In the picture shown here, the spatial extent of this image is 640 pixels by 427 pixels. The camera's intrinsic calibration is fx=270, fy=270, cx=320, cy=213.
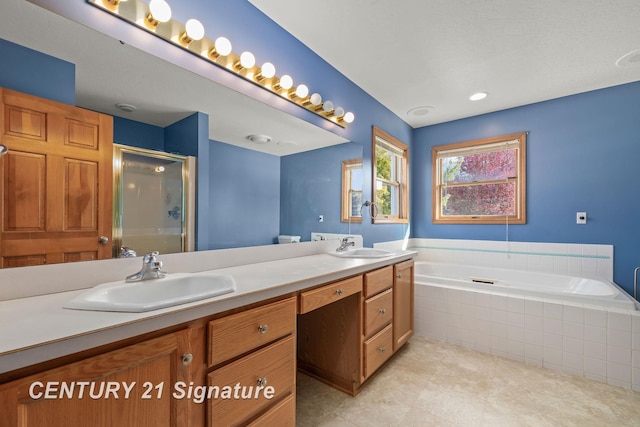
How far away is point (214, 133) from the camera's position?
4.74 ft

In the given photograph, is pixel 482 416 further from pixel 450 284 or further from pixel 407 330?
pixel 450 284

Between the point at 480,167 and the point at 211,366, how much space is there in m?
3.45

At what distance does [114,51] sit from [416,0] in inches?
62.1

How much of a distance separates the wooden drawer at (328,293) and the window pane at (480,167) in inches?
96.5

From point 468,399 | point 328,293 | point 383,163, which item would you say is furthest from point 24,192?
point 383,163

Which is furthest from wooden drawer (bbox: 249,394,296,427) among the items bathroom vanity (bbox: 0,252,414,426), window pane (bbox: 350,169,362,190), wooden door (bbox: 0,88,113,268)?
window pane (bbox: 350,169,362,190)

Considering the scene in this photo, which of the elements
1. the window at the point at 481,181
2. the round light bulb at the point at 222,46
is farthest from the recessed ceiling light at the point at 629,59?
the round light bulb at the point at 222,46

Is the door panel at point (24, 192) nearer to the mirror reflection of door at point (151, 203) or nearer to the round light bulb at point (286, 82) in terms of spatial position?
the mirror reflection of door at point (151, 203)

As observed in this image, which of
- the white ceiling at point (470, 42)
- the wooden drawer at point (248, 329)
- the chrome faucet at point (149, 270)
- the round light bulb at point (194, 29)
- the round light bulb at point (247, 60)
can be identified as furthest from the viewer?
the white ceiling at point (470, 42)

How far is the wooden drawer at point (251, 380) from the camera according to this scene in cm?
93

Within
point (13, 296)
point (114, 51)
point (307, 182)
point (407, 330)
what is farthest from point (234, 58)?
point (407, 330)

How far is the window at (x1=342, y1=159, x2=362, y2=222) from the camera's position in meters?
2.32

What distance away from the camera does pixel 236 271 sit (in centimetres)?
138

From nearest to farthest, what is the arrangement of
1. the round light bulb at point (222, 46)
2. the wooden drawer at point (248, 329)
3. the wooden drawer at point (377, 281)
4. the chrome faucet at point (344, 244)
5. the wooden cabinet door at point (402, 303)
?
the wooden drawer at point (248, 329)
the round light bulb at point (222, 46)
the wooden drawer at point (377, 281)
the wooden cabinet door at point (402, 303)
the chrome faucet at point (344, 244)
